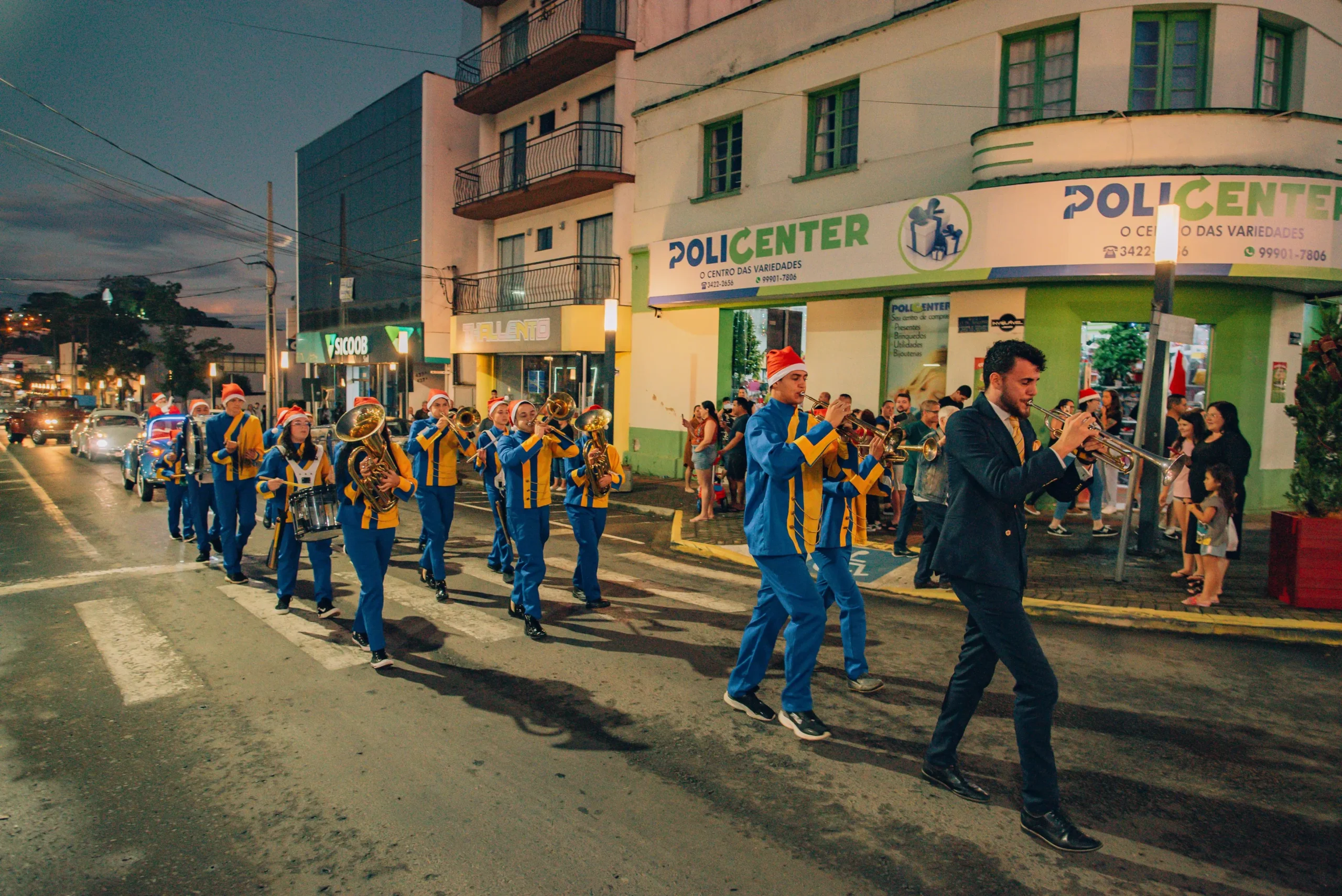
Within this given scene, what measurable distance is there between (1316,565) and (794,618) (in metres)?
6.06

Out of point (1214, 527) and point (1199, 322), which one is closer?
point (1214, 527)

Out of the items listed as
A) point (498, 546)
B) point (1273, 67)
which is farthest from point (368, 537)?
point (1273, 67)

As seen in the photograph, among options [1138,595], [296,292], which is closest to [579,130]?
[1138,595]

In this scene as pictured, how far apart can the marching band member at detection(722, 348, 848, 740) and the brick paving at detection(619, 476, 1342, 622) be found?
4.19 m

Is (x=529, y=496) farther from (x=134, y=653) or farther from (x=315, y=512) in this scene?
(x=134, y=653)

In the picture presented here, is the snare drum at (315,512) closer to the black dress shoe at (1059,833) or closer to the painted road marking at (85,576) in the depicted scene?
the painted road marking at (85,576)

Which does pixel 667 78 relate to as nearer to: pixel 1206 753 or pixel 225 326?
pixel 1206 753

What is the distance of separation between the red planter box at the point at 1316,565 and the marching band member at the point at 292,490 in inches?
350

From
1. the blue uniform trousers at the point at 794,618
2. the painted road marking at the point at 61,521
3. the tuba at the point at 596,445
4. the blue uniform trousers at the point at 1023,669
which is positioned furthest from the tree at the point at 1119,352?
the painted road marking at the point at 61,521

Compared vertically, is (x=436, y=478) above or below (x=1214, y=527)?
above

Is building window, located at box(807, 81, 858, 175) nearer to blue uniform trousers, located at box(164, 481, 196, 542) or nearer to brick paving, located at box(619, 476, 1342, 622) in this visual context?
brick paving, located at box(619, 476, 1342, 622)

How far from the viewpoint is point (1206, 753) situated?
177 inches

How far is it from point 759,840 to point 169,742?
3444mm

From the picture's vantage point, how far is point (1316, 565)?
296 inches
